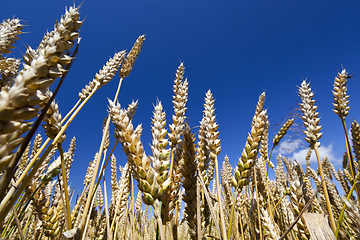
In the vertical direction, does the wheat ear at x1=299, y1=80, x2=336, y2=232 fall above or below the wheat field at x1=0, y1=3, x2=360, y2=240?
above

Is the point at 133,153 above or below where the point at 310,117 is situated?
below

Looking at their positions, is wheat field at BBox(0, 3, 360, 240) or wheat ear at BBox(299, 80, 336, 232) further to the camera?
wheat ear at BBox(299, 80, 336, 232)

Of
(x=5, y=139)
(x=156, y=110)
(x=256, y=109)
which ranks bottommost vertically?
(x=5, y=139)

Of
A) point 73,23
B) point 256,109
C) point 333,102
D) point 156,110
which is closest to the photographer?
point 73,23

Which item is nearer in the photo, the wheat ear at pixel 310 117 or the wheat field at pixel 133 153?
the wheat field at pixel 133 153

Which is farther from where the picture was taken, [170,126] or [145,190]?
[170,126]

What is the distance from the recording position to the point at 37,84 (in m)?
0.58

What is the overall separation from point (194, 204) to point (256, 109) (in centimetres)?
126

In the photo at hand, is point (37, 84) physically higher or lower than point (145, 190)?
higher

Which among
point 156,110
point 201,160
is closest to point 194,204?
point 201,160

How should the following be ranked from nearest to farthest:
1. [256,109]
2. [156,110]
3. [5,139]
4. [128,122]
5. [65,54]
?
[5,139], [65,54], [128,122], [156,110], [256,109]

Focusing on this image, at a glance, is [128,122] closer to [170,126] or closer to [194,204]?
[170,126]

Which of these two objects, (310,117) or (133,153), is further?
(310,117)

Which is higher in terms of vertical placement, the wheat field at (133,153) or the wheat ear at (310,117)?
the wheat ear at (310,117)
